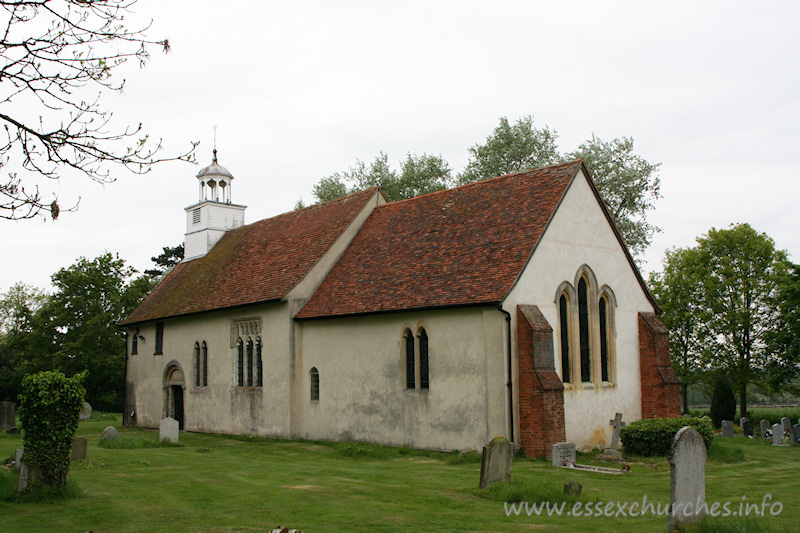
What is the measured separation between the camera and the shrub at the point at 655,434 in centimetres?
2000

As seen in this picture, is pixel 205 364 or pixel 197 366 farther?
pixel 197 366

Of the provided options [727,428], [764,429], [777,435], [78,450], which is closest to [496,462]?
[78,450]

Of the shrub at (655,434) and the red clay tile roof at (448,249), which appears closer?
the shrub at (655,434)

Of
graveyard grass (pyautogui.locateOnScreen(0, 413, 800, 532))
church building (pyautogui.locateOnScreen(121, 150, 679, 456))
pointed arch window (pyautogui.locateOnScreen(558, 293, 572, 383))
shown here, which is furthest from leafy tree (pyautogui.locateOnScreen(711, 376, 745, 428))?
pointed arch window (pyautogui.locateOnScreen(558, 293, 572, 383))

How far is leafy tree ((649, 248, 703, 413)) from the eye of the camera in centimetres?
4253

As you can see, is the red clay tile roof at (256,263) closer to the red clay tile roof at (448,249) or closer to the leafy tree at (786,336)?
the red clay tile roof at (448,249)

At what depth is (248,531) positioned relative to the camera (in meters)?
10.3

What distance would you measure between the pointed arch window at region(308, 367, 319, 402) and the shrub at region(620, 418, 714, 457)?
1094 cm

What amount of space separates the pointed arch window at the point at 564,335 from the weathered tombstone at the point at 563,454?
358 cm

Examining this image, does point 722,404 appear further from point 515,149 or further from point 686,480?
point 686,480

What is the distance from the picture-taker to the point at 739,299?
4153cm

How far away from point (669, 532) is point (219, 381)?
902 inches

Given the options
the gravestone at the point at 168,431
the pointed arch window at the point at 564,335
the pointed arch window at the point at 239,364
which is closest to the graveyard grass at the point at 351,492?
the pointed arch window at the point at 564,335

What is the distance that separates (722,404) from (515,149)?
19050 millimetres
